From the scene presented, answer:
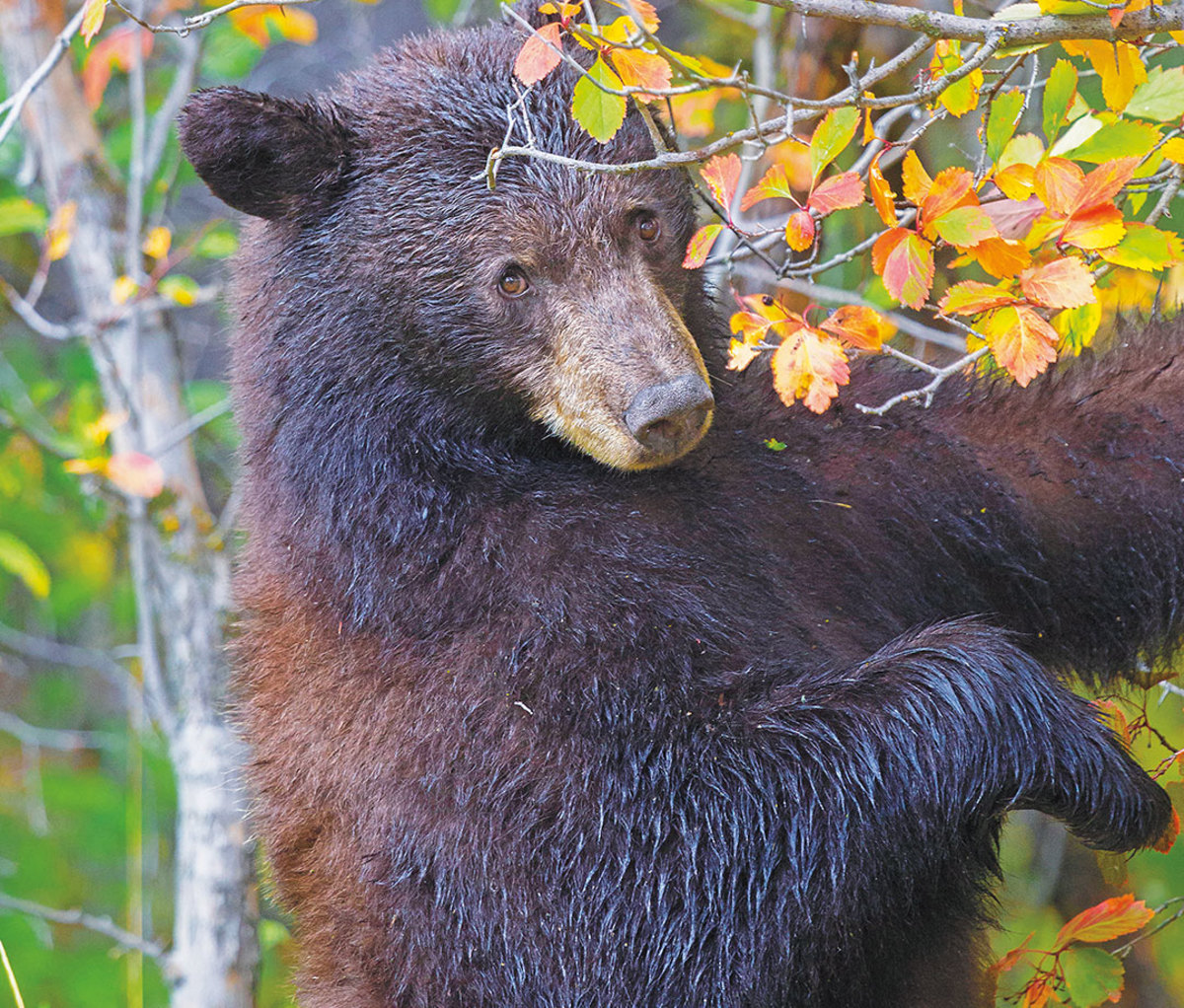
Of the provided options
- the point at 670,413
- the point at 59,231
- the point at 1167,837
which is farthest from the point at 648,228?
the point at 59,231

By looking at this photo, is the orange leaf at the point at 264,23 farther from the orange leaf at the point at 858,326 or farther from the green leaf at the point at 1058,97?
the green leaf at the point at 1058,97

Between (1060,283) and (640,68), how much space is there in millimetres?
849

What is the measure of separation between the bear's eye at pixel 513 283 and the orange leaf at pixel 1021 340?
3.73 feet

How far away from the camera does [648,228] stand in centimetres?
318

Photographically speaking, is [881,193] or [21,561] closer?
[881,193]

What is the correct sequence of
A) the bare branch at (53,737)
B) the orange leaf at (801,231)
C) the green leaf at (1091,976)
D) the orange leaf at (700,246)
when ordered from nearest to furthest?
1. the orange leaf at (801,231)
2. the orange leaf at (700,246)
3. the green leaf at (1091,976)
4. the bare branch at (53,737)

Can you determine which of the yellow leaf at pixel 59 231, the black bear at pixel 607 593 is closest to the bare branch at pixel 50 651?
the yellow leaf at pixel 59 231

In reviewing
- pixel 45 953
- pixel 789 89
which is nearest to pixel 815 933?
pixel 789 89

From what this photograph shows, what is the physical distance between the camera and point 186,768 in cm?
481

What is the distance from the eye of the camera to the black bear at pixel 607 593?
9.29 ft

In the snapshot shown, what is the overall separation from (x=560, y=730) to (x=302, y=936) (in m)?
1.00

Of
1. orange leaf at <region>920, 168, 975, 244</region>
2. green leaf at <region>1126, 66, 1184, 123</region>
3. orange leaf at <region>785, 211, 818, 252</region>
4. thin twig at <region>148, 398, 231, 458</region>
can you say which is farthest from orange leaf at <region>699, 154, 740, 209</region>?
thin twig at <region>148, 398, 231, 458</region>

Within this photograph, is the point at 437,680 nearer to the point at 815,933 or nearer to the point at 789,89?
the point at 815,933

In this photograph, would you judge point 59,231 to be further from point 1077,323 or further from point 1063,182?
point 1063,182
